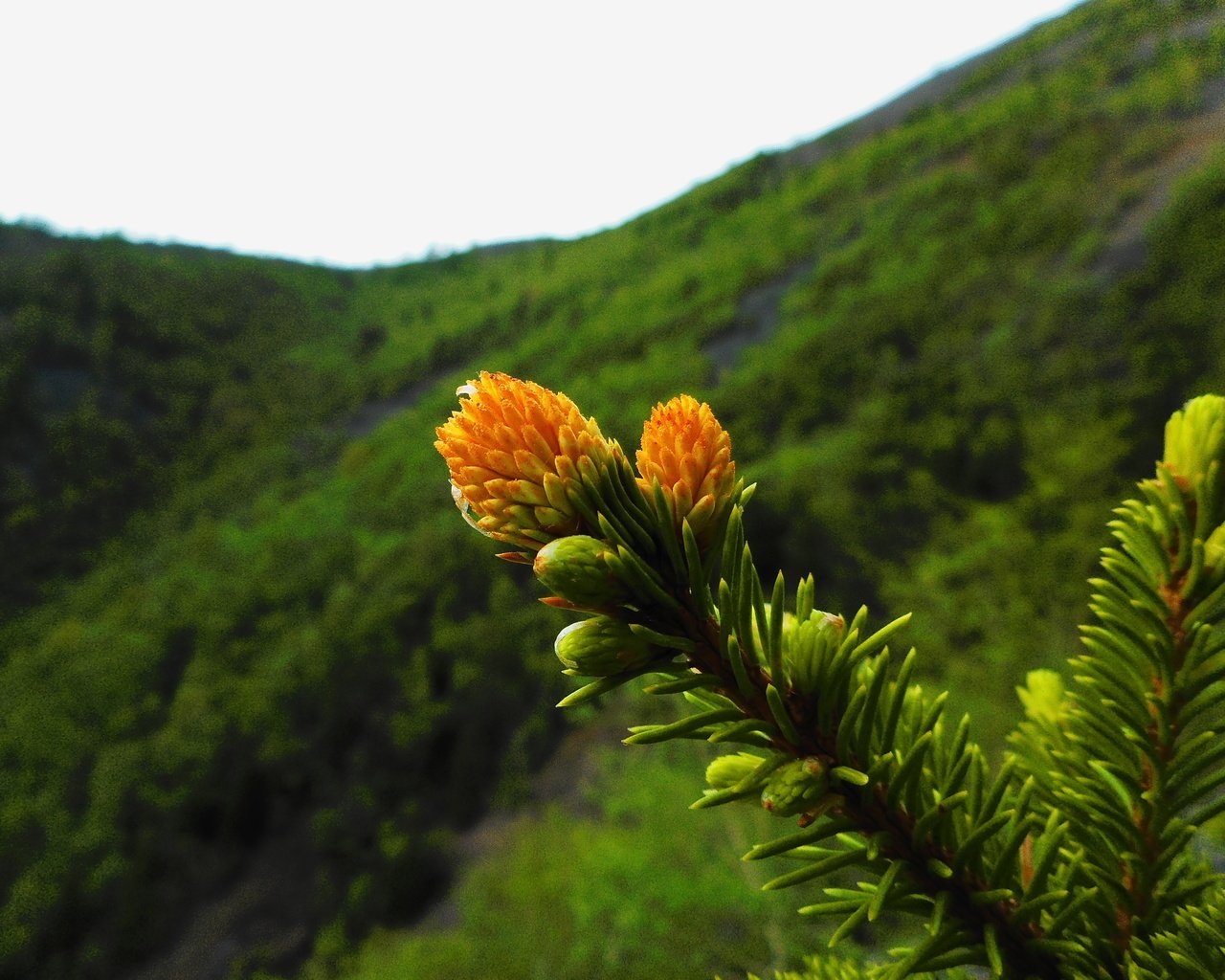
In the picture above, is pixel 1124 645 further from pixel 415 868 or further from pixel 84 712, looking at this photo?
pixel 84 712

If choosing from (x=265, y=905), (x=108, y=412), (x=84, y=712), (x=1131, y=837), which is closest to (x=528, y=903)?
(x=265, y=905)

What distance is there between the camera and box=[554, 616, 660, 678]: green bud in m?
0.26

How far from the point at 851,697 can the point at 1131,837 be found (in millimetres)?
154

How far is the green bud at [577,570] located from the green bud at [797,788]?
10 cm

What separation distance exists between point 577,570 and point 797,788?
0.12 meters

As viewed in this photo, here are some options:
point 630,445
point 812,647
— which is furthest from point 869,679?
point 630,445

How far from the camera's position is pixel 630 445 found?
17.6 ft

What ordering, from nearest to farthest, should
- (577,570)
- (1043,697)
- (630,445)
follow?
(577,570) → (1043,697) → (630,445)

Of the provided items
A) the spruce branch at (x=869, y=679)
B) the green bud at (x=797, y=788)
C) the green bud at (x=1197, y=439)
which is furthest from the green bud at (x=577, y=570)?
the green bud at (x=1197, y=439)

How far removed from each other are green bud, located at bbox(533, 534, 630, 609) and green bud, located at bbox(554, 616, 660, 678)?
1 centimetres

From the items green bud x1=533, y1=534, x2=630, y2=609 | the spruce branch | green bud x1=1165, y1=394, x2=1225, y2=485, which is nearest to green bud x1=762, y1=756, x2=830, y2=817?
the spruce branch

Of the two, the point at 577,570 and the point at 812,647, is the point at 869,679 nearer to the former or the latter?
the point at 812,647

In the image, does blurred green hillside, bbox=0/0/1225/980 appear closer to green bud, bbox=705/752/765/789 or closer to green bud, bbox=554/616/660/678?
green bud, bbox=705/752/765/789

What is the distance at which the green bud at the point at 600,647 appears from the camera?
0.85ft
